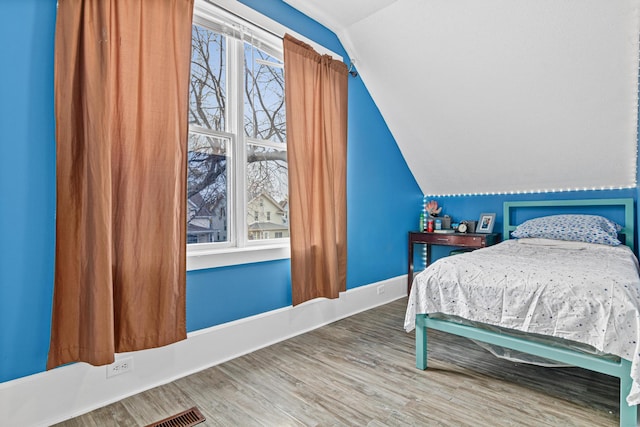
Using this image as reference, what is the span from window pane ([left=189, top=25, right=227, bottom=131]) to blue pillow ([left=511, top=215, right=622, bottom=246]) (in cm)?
294

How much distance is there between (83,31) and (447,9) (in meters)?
2.42

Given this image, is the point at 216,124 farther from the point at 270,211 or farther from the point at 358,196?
A: the point at 358,196

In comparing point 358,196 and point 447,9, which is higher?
point 447,9

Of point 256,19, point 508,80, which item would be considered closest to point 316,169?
point 256,19

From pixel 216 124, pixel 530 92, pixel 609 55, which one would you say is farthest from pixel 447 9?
pixel 216 124

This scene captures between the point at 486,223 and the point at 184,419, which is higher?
the point at 486,223

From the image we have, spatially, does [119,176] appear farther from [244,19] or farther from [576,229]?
[576,229]

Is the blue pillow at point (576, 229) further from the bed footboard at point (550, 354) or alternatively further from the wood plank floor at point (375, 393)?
the bed footboard at point (550, 354)

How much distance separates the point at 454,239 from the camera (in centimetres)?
366

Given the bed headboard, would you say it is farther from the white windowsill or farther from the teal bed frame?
the white windowsill

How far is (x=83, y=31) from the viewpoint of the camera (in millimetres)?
1581

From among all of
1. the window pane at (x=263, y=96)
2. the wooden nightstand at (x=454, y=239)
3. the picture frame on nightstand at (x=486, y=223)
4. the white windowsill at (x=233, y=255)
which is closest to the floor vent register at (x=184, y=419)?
the white windowsill at (x=233, y=255)

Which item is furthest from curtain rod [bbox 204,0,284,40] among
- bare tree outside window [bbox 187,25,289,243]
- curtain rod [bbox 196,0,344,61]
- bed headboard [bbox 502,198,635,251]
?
bed headboard [bbox 502,198,635,251]

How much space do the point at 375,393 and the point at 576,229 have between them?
240 cm
